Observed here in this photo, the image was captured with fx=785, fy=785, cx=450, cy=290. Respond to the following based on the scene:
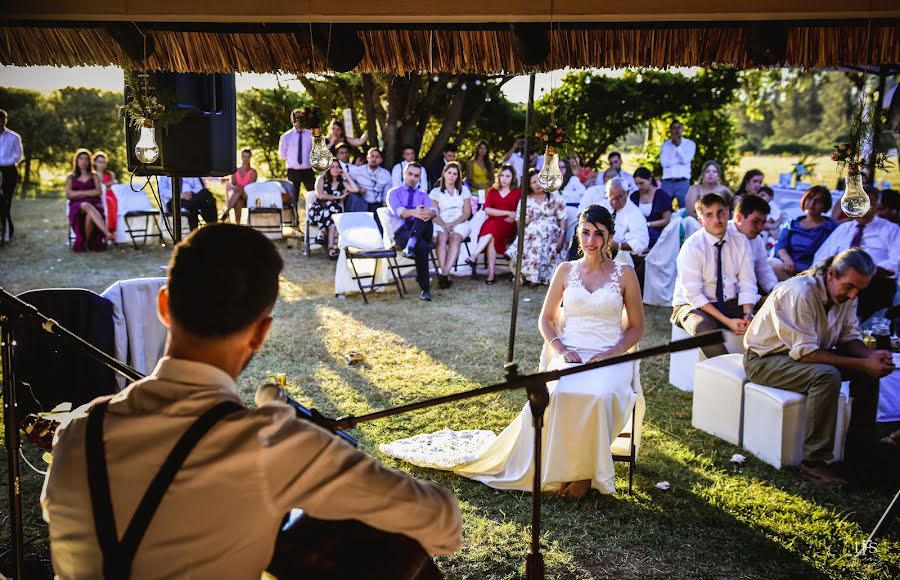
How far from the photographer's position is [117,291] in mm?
4586

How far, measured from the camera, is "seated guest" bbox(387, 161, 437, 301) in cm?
991

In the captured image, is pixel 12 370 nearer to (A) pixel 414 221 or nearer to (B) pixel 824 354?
(B) pixel 824 354

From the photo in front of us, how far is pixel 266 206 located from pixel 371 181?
2.17 metres

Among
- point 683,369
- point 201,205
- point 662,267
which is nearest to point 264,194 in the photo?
point 201,205

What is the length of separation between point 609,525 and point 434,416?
185 cm

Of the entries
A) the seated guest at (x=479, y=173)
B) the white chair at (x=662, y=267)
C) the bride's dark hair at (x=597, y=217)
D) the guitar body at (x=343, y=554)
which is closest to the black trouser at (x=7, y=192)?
the seated guest at (x=479, y=173)

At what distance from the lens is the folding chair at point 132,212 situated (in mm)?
12742

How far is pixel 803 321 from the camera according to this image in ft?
16.4

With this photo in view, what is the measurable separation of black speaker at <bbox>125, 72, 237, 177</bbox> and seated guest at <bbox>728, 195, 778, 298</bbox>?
4.10 m

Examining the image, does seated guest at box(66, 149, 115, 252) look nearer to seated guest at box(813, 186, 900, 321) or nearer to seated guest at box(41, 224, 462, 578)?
seated guest at box(813, 186, 900, 321)

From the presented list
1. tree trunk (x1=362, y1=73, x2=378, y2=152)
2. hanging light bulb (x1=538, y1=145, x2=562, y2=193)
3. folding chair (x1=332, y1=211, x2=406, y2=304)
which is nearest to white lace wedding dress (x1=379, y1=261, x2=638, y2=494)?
hanging light bulb (x1=538, y1=145, x2=562, y2=193)

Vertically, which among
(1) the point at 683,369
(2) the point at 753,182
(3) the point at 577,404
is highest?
(2) the point at 753,182

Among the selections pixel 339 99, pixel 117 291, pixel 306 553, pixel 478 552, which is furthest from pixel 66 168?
pixel 306 553

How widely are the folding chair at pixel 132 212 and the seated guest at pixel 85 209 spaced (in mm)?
331
